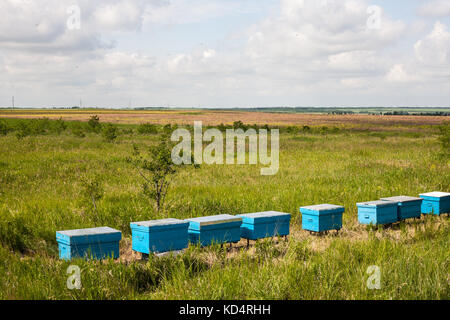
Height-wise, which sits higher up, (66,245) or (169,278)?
(66,245)

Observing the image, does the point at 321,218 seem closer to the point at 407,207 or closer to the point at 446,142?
the point at 407,207

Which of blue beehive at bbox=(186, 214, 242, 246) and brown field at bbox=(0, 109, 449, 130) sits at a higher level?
brown field at bbox=(0, 109, 449, 130)

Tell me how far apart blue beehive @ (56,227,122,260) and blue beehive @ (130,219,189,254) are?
0.39 m

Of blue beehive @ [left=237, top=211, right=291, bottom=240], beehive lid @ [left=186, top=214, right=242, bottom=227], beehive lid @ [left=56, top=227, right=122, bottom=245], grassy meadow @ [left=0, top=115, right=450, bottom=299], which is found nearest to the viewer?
grassy meadow @ [left=0, top=115, right=450, bottom=299]

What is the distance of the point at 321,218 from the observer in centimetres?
888

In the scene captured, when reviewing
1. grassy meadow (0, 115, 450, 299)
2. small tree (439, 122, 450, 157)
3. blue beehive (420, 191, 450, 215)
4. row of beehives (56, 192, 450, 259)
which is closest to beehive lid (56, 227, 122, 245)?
row of beehives (56, 192, 450, 259)

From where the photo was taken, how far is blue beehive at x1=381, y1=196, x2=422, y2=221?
10.0 m

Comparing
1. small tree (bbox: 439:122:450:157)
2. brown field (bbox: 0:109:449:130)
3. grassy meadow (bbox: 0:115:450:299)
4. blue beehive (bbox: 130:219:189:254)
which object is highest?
brown field (bbox: 0:109:449:130)

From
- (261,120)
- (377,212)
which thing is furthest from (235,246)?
(261,120)

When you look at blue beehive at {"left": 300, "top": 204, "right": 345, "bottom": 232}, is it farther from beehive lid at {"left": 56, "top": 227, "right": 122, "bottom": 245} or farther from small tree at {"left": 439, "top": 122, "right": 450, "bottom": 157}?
small tree at {"left": 439, "top": 122, "right": 450, "bottom": 157}
